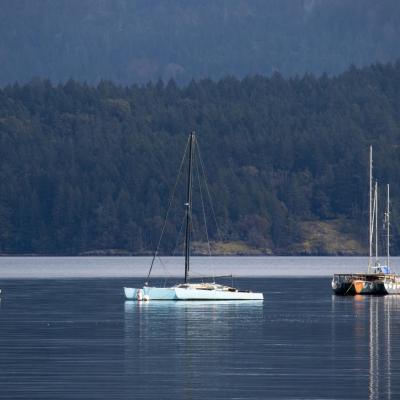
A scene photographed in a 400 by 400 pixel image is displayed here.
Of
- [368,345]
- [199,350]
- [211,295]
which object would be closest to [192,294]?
[211,295]

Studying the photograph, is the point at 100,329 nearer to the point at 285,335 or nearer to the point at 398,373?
the point at 285,335

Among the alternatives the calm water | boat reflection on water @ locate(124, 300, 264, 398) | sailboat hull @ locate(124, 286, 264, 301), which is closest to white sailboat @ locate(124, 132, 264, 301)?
sailboat hull @ locate(124, 286, 264, 301)

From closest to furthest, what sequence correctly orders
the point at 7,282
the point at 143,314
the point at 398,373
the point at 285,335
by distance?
the point at 398,373 → the point at 285,335 → the point at 143,314 → the point at 7,282

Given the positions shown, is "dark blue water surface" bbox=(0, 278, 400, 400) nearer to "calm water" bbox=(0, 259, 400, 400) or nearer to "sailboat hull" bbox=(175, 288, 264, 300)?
"calm water" bbox=(0, 259, 400, 400)

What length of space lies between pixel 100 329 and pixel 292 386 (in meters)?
27.9

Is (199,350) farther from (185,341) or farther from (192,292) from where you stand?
(192,292)

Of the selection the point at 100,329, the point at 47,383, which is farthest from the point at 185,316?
the point at 47,383

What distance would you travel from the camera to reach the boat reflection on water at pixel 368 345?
5216 cm

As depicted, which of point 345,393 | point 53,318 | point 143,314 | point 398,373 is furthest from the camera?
point 143,314

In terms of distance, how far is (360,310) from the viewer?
99.3 meters

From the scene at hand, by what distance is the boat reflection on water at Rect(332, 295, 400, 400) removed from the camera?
52156 mm

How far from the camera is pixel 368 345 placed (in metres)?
67.8

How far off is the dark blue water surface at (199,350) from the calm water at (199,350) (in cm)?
5

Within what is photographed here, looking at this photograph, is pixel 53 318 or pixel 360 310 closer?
pixel 53 318
